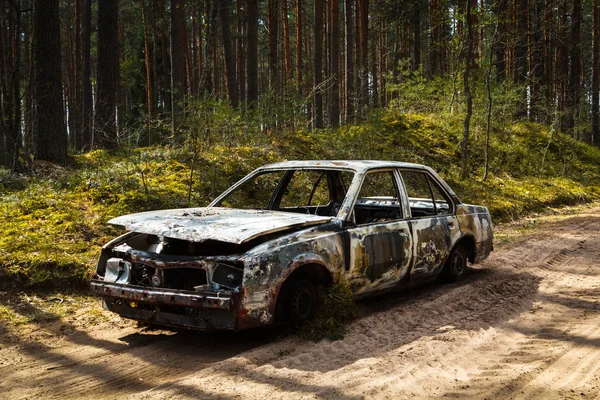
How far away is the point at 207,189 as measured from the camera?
1069 cm

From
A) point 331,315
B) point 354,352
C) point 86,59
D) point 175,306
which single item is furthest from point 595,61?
point 175,306

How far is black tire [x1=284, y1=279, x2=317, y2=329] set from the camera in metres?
4.86

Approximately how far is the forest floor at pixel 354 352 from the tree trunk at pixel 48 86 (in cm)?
644

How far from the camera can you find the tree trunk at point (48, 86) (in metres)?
11.8

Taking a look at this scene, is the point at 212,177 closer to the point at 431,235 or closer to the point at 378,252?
the point at 431,235

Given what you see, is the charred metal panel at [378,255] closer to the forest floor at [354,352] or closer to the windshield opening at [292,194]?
the forest floor at [354,352]

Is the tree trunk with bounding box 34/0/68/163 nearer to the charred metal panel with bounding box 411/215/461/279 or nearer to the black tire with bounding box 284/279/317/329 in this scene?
the charred metal panel with bounding box 411/215/461/279

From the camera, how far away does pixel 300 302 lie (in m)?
4.93

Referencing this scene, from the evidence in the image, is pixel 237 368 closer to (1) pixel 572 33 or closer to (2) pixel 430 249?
(2) pixel 430 249

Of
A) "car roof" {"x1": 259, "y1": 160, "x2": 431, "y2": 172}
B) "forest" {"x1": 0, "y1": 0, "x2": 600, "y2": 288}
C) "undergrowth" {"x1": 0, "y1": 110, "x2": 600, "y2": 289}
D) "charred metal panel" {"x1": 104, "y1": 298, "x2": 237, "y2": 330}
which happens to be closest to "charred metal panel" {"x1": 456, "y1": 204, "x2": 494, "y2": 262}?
"car roof" {"x1": 259, "y1": 160, "x2": 431, "y2": 172}

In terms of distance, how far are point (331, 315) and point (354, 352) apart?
595 mm

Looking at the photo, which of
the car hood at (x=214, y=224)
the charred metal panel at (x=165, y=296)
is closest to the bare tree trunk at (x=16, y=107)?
the car hood at (x=214, y=224)

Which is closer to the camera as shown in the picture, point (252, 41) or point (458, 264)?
point (458, 264)

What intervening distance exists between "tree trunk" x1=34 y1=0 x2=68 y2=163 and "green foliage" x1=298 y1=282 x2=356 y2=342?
8.90 meters
